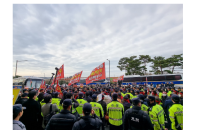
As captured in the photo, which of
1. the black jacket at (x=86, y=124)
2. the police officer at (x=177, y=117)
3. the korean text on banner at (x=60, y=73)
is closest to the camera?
the black jacket at (x=86, y=124)

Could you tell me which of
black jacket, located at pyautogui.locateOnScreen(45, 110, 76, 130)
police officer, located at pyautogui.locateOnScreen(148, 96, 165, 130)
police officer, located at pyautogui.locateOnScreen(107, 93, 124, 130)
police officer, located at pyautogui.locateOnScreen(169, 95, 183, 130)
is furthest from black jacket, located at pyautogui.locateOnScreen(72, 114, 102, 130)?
police officer, located at pyautogui.locateOnScreen(169, 95, 183, 130)

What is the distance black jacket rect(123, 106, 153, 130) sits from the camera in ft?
9.30

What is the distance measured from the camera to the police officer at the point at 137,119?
283 cm

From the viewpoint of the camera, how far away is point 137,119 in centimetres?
291

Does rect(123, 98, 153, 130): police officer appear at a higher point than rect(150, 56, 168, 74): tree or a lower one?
lower

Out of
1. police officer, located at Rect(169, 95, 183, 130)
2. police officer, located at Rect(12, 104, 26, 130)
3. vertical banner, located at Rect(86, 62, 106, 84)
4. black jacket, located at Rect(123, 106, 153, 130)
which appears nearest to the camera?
police officer, located at Rect(12, 104, 26, 130)

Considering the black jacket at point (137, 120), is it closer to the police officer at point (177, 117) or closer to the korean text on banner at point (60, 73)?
the police officer at point (177, 117)

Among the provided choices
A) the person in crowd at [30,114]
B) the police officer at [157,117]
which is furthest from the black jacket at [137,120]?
the person in crowd at [30,114]

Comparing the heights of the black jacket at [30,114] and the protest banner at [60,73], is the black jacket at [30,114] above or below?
below

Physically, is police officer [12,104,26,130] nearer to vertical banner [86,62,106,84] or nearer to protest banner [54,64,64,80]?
vertical banner [86,62,106,84]

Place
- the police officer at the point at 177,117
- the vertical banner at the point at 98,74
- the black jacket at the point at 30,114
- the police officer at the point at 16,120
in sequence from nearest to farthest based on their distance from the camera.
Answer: the police officer at the point at 16,120 → the police officer at the point at 177,117 → the black jacket at the point at 30,114 → the vertical banner at the point at 98,74

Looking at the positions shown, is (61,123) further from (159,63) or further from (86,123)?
(159,63)
